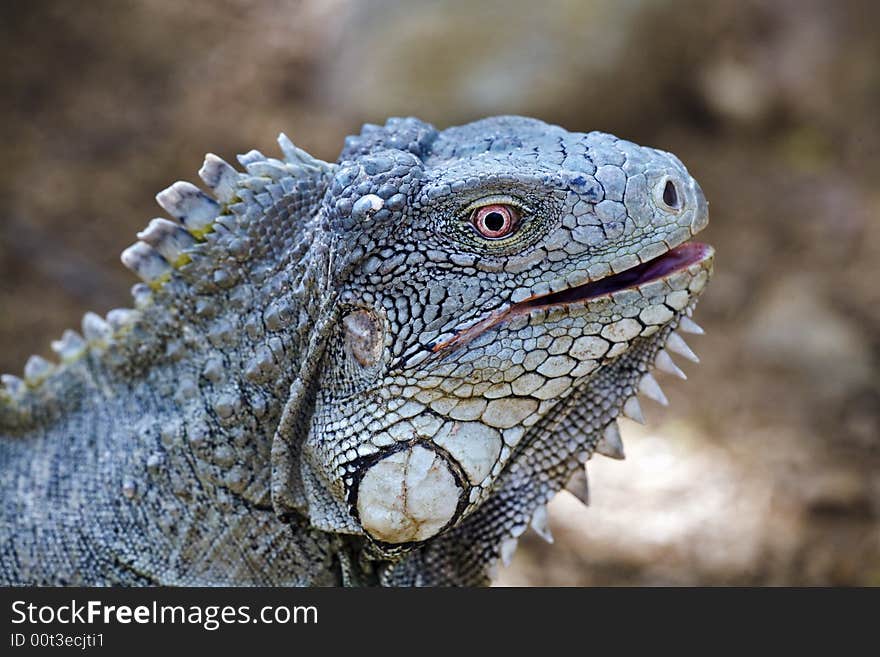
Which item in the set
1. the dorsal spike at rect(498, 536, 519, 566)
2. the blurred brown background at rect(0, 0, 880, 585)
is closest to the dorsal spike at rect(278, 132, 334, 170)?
the dorsal spike at rect(498, 536, 519, 566)

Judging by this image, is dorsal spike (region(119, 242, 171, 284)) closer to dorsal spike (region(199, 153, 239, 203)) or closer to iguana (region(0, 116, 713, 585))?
iguana (region(0, 116, 713, 585))

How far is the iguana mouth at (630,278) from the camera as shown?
2.84m

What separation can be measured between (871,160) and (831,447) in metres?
4.04

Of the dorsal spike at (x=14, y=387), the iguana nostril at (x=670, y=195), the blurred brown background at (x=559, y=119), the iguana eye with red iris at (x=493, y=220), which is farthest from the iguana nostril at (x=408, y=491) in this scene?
the blurred brown background at (x=559, y=119)

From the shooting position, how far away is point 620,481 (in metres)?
6.43

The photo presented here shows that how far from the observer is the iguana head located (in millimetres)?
2799

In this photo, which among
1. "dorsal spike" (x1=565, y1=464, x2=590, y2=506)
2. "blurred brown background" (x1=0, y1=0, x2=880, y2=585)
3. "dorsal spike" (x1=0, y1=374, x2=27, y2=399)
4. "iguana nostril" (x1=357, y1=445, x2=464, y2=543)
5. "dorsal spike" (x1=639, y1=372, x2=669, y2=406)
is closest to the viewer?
"iguana nostril" (x1=357, y1=445, x2=464, y2=543)

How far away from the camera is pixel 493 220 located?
2.81 meters

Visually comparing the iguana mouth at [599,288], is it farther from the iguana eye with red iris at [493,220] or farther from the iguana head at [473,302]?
the iguana eye with red iris at [493,220]

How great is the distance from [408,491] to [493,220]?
0.81 meters

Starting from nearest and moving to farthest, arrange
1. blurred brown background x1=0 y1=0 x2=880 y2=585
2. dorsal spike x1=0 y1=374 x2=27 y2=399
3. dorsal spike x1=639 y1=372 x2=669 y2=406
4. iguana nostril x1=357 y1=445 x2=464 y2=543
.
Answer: iguana nostril x1=357 y1=445 x2=464 y2=543
dorsal spike x1=639 y1=372 x2=669 y2=406
dorsal spike x1=0 y1=374 x2=27 y2=399
blurred brown background x1=0 y1=0 x2=880 y2=585

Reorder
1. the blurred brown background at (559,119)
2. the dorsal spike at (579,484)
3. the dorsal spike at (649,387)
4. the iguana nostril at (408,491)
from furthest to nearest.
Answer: the blurred brown background at (559,119) → the dorsal spike at (579,484) → the dorsal spike at (649,387) → the iguana nostril at (408,491)

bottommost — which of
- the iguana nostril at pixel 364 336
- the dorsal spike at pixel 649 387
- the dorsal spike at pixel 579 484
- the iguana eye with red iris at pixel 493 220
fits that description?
the dorsal spike at pixel 579 484
